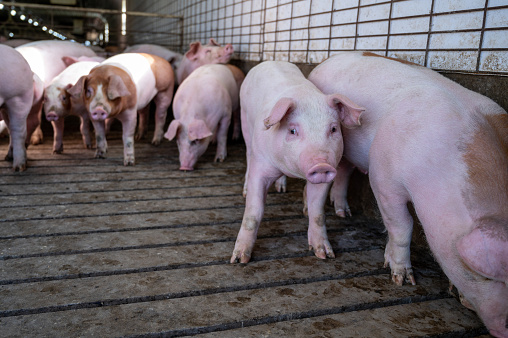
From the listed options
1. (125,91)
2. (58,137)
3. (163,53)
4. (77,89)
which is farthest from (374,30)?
(163,53)

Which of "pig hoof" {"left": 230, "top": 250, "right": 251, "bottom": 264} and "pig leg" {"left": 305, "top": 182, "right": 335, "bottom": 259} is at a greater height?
"pig leg" {"left": 305, "top": 182, "right": 335, "bottom": 259}

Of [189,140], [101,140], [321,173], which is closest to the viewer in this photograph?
[321,173]

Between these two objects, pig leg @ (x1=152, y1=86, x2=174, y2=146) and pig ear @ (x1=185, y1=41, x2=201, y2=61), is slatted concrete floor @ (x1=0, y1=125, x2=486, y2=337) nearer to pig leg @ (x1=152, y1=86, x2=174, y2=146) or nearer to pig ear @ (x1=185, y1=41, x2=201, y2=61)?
pig leg @ (x1=152, y1=86, x2=174, y2=146)

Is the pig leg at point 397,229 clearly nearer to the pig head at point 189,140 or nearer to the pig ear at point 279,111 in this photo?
the pig ear at point 279,111

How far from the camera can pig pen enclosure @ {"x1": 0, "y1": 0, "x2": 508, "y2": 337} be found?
183cm

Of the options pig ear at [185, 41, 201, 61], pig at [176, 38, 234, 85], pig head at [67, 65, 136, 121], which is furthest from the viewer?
pig ear at [185, 41, 201, 61]

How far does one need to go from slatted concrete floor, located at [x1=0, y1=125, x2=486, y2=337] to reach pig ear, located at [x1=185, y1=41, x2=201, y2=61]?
286 cm

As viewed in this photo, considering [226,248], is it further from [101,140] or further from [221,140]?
[101,140]

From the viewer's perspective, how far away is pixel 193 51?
5.88 metres

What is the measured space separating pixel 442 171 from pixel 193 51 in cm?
463

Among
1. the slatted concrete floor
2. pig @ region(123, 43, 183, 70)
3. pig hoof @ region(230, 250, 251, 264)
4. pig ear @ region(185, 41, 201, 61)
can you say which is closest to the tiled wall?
pig ear @ region(185, 41, 201, 61)

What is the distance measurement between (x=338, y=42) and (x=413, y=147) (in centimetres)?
189

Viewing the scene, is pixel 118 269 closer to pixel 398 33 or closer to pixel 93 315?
pixel 93 315

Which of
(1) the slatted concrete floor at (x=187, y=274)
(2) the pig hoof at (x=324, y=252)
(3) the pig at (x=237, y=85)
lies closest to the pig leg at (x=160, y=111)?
(3) the pig at (x=237, y=85)
